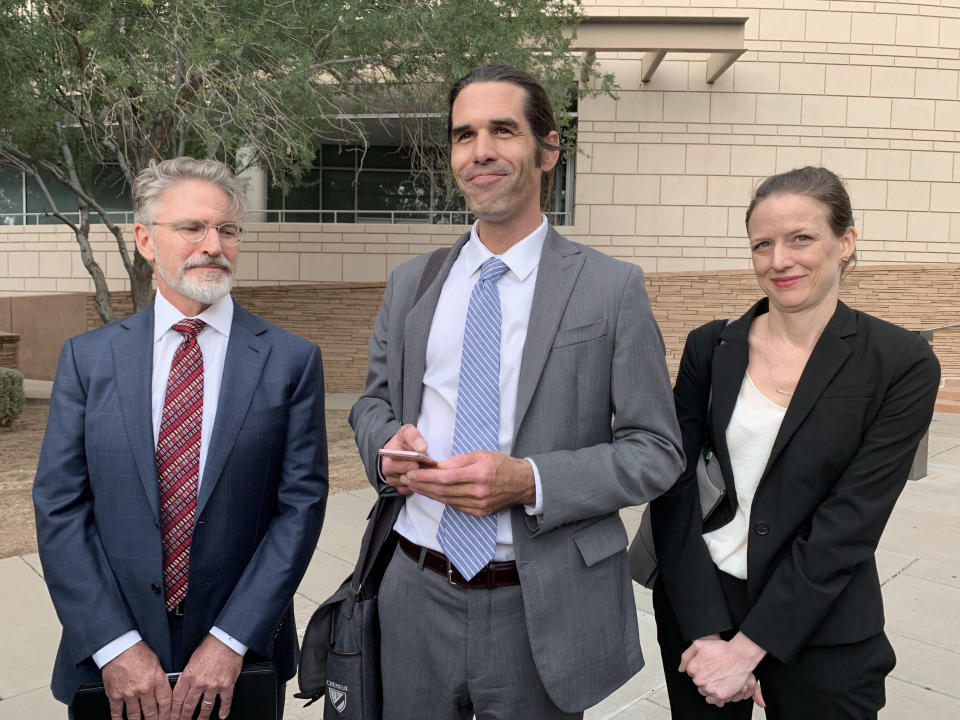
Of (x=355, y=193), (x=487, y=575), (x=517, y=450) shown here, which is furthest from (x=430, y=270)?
(x=355, y=193)

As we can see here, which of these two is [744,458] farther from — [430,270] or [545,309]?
[430,270]

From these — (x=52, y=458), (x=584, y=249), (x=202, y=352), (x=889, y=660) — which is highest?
(x=584, y=249)

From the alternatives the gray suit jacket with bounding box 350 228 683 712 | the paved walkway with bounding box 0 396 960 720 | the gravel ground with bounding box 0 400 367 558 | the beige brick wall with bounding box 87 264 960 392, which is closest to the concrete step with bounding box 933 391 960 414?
the beige brick wall with bounding box 87 264 960 392

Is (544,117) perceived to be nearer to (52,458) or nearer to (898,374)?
(898,374)

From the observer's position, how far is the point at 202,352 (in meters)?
2.21

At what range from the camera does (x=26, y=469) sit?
8.20 m

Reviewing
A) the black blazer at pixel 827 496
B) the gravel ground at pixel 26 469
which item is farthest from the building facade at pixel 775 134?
the black blazer at pixel 827 496

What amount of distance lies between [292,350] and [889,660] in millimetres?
1846

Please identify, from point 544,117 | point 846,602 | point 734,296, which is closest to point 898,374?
point 846,602

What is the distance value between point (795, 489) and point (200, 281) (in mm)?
1722

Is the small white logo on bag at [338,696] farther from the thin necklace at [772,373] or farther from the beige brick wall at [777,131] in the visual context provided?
the beige brick wall at [777,131]

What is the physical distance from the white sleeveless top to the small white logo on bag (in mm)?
1073

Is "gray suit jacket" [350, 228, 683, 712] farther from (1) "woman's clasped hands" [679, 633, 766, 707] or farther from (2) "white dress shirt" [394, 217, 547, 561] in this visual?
(1) "woman's clasped hands" [679, 633, 766, 707]

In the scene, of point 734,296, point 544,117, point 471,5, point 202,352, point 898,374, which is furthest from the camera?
point 734,296
